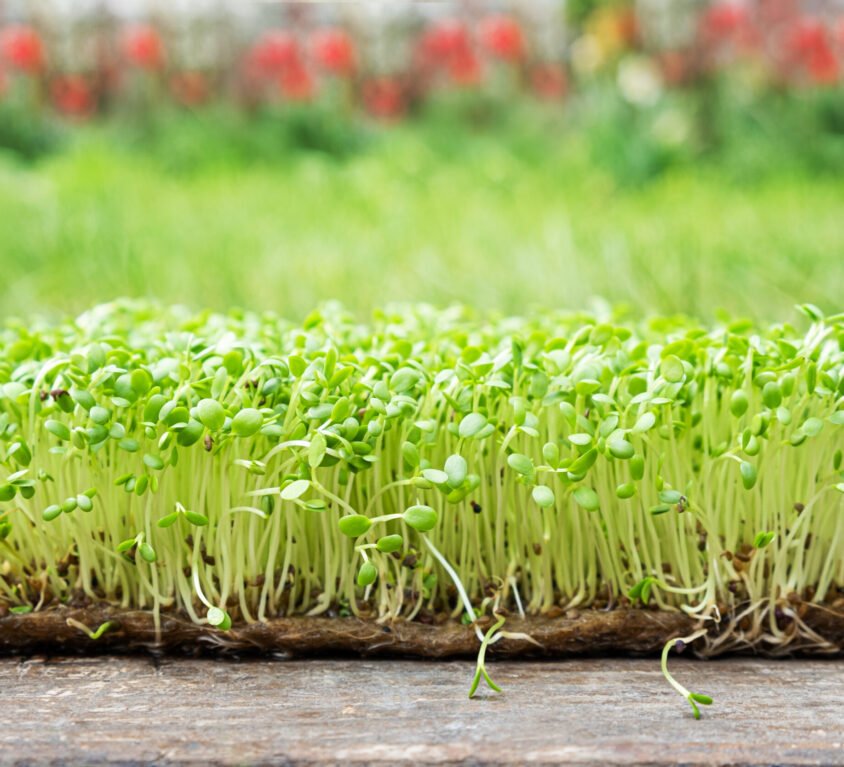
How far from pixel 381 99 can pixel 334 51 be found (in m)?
0.36

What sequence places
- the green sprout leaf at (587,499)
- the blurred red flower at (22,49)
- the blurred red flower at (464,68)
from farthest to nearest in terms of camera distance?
the blurred red flower at (464,68), the blurred red flower at (22,49), the green sprout leaf at (587,499)

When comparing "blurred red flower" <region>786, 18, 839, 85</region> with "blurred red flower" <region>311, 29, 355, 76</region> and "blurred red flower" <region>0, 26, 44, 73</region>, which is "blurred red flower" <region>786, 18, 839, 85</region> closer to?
"blurred red flower" <region>311, 29, 355, 76</region>

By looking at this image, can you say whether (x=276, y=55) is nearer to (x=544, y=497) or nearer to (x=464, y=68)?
(x=464, y=68)

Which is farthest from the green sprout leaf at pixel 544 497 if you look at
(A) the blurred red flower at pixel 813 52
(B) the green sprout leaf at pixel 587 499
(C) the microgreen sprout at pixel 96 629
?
(A) the blurred red flower at pixel 813 52

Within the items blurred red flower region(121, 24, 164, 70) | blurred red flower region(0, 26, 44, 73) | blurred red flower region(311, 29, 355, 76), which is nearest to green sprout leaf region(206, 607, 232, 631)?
blurred red flower region(311, 29, 355, 76)

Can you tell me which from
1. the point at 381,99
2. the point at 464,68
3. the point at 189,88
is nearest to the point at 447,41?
the point at 464,68

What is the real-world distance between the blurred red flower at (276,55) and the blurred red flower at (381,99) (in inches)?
15.5

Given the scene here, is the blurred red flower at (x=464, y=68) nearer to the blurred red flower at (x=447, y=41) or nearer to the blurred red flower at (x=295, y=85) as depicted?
the blurred red flower at (x=447, y=41)

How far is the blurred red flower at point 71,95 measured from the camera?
433cm

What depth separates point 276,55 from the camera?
422cm

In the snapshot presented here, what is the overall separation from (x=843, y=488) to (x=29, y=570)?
0.90 metres

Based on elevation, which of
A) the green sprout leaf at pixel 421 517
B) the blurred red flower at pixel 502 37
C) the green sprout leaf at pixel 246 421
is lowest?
the green sprout leaf at pixel 421 517

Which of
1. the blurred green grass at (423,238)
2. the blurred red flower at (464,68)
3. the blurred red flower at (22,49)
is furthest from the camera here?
the blurred red flower at (464,68)

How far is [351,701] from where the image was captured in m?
0.86
